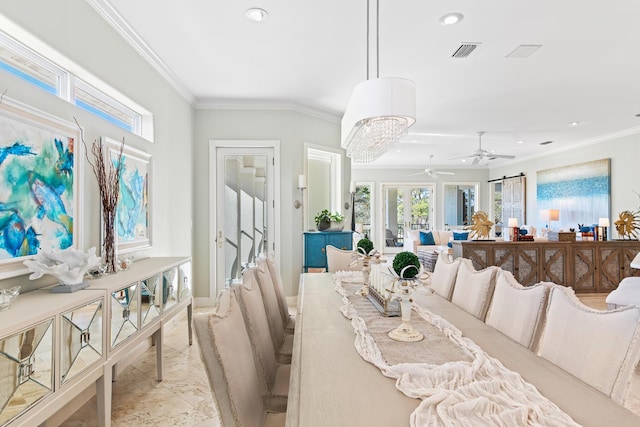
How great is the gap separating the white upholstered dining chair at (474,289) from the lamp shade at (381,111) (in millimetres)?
981

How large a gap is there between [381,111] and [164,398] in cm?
240

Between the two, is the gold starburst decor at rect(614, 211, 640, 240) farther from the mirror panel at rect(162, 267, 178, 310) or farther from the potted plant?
the mirror panel at rect(162, 267, 178, 310)

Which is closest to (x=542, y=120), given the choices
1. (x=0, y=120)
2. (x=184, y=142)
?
(x=184, y=142)

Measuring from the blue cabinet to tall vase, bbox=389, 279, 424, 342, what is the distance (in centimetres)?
326

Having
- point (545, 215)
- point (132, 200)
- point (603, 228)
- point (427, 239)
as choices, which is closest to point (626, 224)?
point (603, 228)

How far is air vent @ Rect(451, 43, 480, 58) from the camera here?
10.5 feet

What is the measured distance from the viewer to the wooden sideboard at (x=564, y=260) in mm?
5320

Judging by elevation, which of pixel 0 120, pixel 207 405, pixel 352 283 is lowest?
pixel 207 405

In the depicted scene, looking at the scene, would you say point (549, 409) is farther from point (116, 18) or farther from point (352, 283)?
point (116, 18)

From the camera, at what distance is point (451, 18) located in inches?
108

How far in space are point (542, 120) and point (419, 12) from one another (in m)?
4.11

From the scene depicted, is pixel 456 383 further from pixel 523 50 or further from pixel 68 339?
pixel 523 50

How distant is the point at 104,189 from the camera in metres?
2.63

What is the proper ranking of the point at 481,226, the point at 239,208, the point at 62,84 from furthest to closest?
the point at 481,226
the point at 239,208
the point at 62,84
